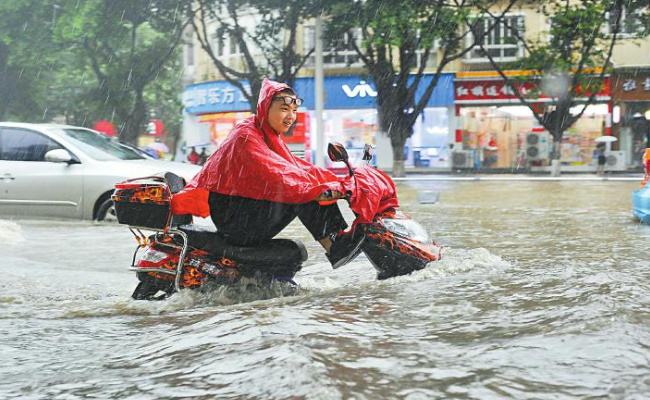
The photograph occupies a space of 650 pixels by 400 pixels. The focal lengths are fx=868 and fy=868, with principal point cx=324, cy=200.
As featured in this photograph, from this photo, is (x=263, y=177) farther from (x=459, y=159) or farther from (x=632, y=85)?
(x=632, y=85)

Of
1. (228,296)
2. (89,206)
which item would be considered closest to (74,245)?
(89,206)

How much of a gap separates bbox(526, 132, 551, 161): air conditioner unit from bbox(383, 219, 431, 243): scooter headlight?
29.8 metres

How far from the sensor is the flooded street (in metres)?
3.23

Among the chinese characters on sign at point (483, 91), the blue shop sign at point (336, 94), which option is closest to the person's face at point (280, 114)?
the blue shop sign at point (336, 94)

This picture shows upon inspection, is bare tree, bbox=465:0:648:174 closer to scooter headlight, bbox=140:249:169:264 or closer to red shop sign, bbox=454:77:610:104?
red shop sign, bbox=454:77:610:104

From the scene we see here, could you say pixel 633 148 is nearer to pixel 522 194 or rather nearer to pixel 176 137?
pixel 522 194

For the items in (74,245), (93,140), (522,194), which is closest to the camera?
(74,245)

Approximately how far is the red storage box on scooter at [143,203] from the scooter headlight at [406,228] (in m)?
1.24

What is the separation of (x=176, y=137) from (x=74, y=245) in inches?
1879

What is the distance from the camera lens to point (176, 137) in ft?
183

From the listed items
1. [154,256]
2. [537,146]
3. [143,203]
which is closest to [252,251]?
[154,256]

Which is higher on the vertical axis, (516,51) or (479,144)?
(516,51)

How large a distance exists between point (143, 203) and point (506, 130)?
31.1m

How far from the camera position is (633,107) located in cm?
3353
